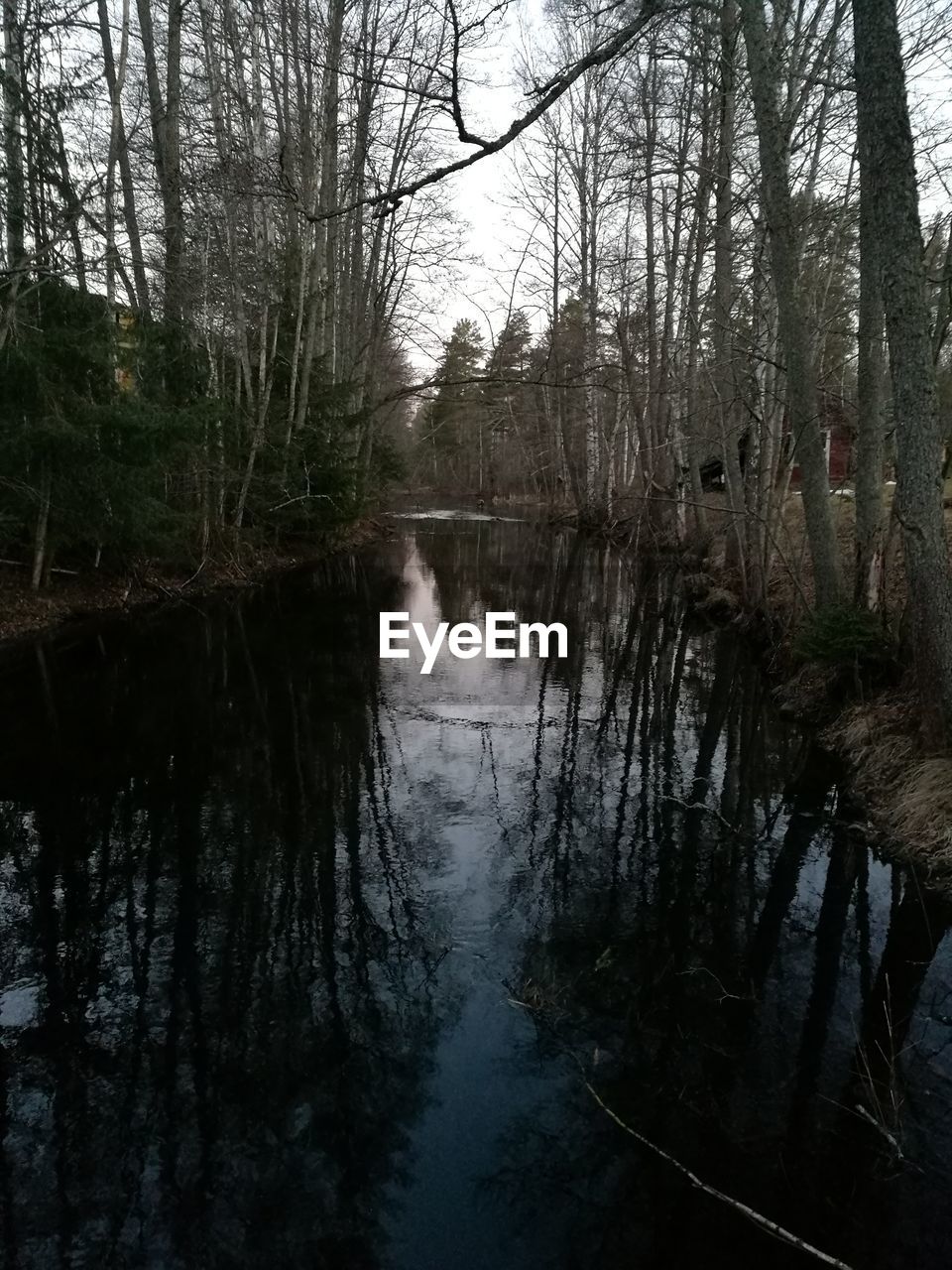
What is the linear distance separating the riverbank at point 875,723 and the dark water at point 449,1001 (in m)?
0.35

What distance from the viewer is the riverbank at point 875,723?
19.2 ft

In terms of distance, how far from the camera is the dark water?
2.96 metres

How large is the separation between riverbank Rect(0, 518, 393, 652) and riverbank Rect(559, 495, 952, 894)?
1066 centimetres

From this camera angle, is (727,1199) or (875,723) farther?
(875,723)

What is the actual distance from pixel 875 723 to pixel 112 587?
41.2ft

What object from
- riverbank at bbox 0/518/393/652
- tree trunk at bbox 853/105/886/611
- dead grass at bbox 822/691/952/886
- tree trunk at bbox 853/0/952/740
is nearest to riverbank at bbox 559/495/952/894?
dead grass at bbox 822/691/952/886

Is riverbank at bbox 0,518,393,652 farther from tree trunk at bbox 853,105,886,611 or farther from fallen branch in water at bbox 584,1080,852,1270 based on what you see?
tree trunk at bbox 853,105,886,611

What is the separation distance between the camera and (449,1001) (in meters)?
4.13

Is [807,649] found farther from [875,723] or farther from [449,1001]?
[449,1001]

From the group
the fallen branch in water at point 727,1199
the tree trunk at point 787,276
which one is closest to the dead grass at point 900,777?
the tree trunk at point 787,276

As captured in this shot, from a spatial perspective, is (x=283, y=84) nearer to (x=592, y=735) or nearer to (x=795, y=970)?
(x=592, y=735)

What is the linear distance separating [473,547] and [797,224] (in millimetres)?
17870

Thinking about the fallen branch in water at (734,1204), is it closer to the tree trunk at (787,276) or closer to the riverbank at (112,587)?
the tree trunk at (787,276)

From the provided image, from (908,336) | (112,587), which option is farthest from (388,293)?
(908,336)
